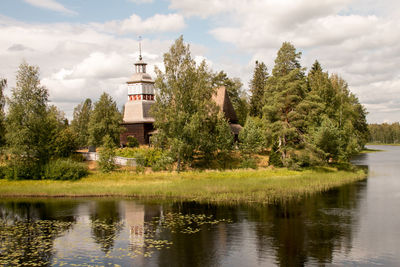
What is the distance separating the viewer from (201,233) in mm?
21500

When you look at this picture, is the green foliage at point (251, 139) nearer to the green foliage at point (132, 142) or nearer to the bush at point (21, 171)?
the green foliage at point (132, 142)

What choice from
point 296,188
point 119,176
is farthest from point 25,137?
point 296,188

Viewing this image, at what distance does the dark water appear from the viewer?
57.1ft

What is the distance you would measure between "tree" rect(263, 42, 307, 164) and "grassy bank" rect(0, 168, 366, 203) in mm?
5374

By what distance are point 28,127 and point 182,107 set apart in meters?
17.1

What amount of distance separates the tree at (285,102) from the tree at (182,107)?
24.9 ft

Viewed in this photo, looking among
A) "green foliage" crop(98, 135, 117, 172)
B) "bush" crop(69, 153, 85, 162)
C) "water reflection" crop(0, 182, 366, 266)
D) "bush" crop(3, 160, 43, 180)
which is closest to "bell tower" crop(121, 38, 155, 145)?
"bush" crop(69, 153, 85, 162)

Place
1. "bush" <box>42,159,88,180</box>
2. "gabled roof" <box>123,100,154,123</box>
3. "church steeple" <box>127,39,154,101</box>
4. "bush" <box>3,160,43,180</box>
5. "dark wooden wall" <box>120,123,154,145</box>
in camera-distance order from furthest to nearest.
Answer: "church steeple" <box>127,39,154,101</box> < "gabled roof" <box>123,100,154,123</box> < "dark wooden wall" <box>120,123,154,145</box> < "bush" <box>3,160,43,180</box> < "bush" <box>42,159,88,180</box>

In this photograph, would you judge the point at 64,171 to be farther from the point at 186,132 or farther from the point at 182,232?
the point at 182,232

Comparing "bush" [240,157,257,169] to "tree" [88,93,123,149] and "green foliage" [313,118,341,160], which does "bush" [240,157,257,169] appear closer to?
"green foliage" [313,118,341,160]

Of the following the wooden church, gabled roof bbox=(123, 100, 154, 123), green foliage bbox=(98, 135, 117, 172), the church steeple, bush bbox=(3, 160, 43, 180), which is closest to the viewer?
bush bbox=(3, 160, 43, 180)

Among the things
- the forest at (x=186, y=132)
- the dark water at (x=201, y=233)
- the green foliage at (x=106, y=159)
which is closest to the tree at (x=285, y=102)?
the forest at (x=186, y=132)

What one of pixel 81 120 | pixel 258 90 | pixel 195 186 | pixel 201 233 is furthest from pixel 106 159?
pixel 81 120

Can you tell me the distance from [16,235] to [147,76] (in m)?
45.9
